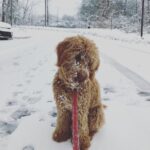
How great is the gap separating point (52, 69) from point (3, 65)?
143 centimetres

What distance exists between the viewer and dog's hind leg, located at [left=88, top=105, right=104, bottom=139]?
3.46 metres

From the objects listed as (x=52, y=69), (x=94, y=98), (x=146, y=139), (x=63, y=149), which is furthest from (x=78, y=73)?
(x=52, y=69)

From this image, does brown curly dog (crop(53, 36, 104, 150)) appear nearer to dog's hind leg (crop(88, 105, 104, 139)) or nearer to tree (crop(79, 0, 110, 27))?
dog's hind leg (crop(88, 105, 104, 139))

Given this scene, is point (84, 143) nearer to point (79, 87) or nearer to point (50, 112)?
point (79, 87)

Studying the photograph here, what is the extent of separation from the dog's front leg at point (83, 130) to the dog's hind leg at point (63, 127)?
0.18 m

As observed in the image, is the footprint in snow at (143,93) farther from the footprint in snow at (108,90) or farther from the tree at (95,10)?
the tree at (95,10)

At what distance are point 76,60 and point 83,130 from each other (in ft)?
2.47

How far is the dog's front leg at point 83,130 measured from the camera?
3.20 meters

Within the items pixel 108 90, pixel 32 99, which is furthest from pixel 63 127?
pixel 108 90

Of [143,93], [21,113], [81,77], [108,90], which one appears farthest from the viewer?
[108,90]

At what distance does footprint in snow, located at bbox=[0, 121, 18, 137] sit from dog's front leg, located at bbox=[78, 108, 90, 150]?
1.01 metres

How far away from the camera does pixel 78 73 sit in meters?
2.80

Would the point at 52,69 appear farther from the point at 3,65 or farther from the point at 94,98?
the point at 94,98

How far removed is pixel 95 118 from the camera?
348cm
